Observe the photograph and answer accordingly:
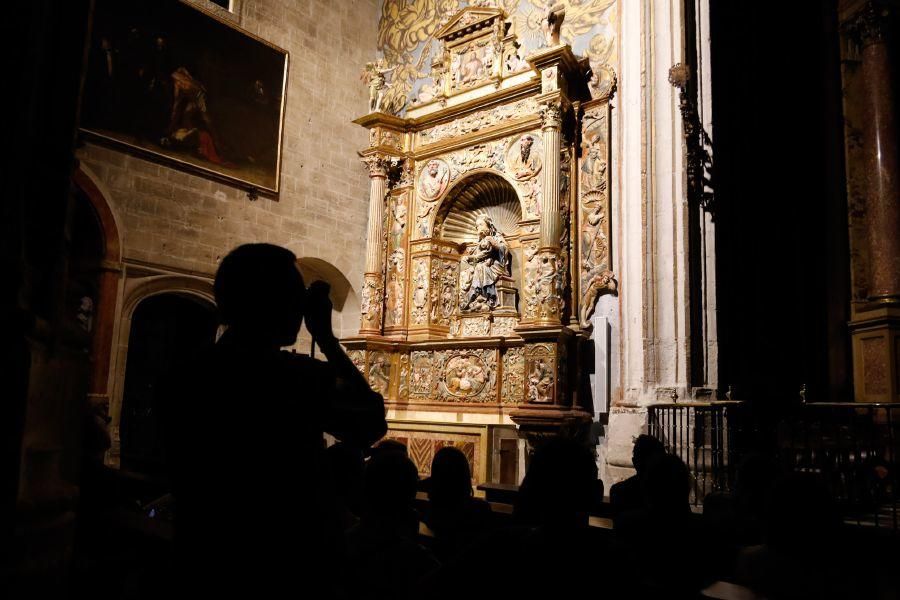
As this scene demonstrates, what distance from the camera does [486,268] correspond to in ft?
31.7

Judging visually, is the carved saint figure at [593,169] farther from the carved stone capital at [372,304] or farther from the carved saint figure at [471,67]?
the carved stone capital at [372,304]

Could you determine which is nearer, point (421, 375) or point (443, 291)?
point (421, 375)

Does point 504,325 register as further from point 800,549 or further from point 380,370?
point 800,549

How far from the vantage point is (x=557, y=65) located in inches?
350

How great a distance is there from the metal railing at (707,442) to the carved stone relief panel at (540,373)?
5.85 ft

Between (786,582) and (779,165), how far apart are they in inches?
331

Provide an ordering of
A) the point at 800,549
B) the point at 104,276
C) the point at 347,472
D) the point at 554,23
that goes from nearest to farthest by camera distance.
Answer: the point at 800,549
the point at 347,472
the point at 104,276
the point at 554,23

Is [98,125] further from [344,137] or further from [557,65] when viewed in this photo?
[557,65]

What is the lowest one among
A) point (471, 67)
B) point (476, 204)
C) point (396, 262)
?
point (396, 262)

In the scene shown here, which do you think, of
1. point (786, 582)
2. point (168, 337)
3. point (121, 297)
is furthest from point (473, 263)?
point (786, 582)

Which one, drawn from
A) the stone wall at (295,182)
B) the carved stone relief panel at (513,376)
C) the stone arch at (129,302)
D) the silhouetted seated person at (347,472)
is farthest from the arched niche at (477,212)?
the silhouetted seated person at (347,472)

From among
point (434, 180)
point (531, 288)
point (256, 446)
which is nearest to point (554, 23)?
point (434, 180)

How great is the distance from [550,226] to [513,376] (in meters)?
2.06

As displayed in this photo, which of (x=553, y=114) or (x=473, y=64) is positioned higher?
(x=473, y=64)
